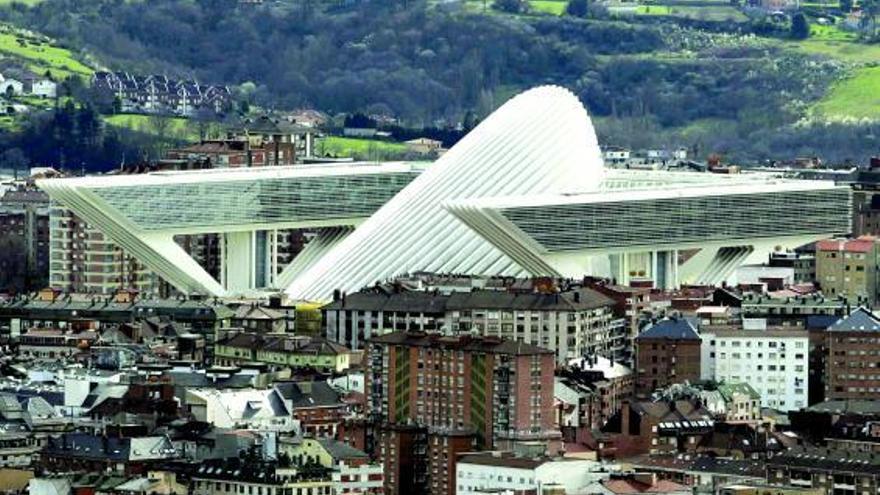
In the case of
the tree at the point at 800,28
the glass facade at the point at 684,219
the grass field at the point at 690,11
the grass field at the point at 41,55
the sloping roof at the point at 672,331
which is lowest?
the sloping roof at the point at 672,331

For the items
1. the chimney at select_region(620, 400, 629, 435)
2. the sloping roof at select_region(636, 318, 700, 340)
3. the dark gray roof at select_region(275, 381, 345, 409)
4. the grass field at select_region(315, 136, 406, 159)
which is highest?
the grass field at select_region(315, 136, 406, 159)

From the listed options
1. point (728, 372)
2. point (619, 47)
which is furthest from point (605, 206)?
point (619, 47)

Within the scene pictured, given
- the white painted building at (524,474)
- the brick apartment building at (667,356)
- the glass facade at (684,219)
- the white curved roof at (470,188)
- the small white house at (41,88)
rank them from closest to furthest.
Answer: the white painted building at (524,474) → the brick apartment building at (667,356) → the glass facade at (684,219) → the white curved roof at (470,188) → the small white house at (41,88)

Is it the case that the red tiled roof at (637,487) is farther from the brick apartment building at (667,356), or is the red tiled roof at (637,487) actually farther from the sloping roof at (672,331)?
the sloping roof at (672,331)

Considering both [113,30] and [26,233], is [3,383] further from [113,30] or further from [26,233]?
[113,30]

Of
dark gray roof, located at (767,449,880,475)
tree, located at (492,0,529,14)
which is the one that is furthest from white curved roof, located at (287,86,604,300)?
tree, located at (492,0,529,14)

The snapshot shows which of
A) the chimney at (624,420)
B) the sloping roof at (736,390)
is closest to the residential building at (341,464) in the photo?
the chimney at (624,420)

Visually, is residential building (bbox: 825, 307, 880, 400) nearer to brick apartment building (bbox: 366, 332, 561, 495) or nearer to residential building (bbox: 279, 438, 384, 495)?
brick apartment building (bbox: 366, 332, 561, 495)
